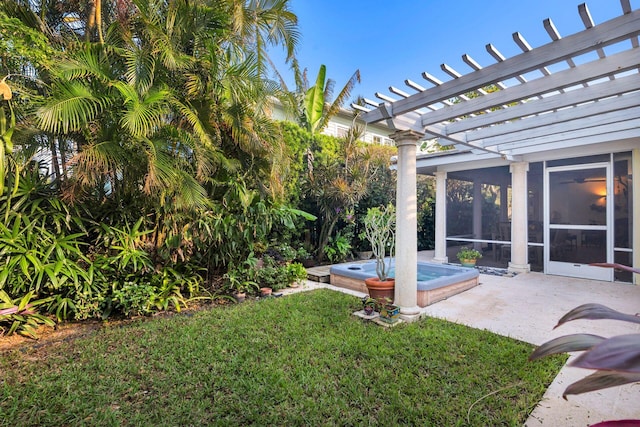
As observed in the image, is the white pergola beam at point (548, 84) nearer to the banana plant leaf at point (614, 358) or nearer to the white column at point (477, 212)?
the banana plant leaf at point (614, 358)

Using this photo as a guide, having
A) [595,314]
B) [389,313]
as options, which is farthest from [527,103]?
[595,314]

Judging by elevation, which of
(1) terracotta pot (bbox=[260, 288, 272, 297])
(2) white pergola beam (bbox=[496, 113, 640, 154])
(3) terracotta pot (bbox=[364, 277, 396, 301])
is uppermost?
(2) white pergola beam (bbox=[496, 113, 640, 154])

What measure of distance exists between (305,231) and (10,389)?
8.01m

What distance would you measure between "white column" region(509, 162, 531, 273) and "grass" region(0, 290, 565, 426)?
19.1 ft

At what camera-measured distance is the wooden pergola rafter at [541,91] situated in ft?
11.7

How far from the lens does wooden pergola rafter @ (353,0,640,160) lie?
3574 mm

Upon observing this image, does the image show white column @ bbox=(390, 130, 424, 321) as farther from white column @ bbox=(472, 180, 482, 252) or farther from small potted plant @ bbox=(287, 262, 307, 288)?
white column @ bbox=(472, 180, 482, 252)

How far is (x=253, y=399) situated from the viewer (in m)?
3.22

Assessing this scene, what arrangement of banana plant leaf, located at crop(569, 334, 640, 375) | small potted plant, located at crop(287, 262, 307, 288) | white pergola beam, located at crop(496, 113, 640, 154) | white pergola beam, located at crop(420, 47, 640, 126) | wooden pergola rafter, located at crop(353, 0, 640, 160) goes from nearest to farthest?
banana plant leaf, located at crop(569, 334, 640, 375) → wooden pergola rafter, located at crop(353, 0, 640, 160) → white pergola beam, located at crop(420, 47, 640, 126) → white pergola beam, located at crop(496, 113, 640, 154) → small potted plant, located at crop(287, 262, 307, 288)

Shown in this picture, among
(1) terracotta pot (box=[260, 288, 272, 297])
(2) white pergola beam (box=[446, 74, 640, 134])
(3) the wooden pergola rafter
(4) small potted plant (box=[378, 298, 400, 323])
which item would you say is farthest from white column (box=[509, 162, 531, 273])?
(1) terracotta pot (box=[260, 288, 272, 297])

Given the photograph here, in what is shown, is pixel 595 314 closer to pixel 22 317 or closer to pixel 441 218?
pixel 22 317

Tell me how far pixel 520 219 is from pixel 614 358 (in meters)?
10.1

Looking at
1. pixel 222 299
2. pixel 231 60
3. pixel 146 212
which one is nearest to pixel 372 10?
pixel 231 60

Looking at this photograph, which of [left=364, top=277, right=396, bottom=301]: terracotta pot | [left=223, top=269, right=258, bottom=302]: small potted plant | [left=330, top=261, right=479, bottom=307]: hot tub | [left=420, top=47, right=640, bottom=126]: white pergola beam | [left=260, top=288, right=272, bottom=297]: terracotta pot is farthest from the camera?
[left=260, top=288, right=272, bottom=297]: terracotta pot
